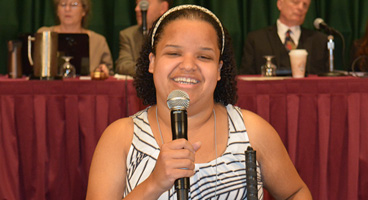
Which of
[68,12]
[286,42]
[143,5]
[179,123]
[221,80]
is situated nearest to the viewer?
[179,123]

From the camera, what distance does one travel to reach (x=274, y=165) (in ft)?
5.71

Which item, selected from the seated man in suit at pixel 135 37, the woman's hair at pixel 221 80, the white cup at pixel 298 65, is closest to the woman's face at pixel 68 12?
the seated man in suit at pixel 135 37

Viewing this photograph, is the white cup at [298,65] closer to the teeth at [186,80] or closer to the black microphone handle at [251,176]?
the teeth at [186,80]

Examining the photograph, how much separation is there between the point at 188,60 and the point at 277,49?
Answer: 360 centimetres

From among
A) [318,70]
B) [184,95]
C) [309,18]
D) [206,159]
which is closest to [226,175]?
[206,159]

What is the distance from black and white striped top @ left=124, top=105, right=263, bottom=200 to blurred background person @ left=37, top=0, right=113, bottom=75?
3.23 m

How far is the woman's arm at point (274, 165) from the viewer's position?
68.5 inches

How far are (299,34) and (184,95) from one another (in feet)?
13.2

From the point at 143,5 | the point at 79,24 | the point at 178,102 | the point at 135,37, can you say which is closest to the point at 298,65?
the point at 143,5

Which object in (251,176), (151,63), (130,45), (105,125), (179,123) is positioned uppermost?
(130,45)

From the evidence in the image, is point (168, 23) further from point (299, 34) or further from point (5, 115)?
point (299, 34)

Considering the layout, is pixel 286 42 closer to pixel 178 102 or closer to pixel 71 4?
pixel 71 4

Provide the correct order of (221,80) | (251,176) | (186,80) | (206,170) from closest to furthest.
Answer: (251,176), (186,80), (206,170), (221,80)

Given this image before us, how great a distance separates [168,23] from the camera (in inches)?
65.3
